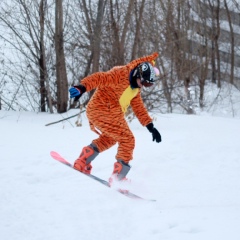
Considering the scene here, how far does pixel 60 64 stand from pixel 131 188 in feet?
21.2

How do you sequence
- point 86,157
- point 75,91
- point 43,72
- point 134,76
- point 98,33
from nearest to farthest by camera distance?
point 75,91 → point 134,76 → point 86,157 → point 98,33 → point 43,72

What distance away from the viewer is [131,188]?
383 centimetres

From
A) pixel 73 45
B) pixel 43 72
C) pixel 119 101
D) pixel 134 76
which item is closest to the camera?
pixel 134 76

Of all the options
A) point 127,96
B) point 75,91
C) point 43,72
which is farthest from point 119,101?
point 43,72

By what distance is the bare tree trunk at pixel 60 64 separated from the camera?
954 cm

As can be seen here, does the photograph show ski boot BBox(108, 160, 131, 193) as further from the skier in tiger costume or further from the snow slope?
the snow slope

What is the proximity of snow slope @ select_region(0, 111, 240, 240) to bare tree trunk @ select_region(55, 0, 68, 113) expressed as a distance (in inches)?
148

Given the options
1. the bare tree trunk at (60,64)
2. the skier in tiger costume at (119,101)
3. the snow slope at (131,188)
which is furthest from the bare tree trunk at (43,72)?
the skier in tiger costume at (119,101)

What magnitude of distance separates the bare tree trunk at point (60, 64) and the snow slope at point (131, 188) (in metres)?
3.77

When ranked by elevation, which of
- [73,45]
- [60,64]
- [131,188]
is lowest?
[131,188]

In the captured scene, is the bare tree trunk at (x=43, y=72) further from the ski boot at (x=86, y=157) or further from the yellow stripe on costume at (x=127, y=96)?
the yellow stripe on costume at (x=127, y=96)

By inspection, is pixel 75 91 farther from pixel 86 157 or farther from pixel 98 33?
pixel 98 33

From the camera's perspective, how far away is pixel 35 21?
32.8ft

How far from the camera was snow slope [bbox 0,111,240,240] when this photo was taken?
271 centimetres
